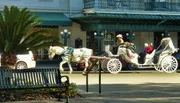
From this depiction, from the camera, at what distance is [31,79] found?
1115 cm

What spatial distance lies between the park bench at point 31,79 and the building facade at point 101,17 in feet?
57.4

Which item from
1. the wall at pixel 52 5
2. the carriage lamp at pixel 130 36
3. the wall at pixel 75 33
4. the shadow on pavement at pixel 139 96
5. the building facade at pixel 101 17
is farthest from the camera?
the wall at pixel 75 33

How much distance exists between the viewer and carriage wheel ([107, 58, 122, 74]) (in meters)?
22.1

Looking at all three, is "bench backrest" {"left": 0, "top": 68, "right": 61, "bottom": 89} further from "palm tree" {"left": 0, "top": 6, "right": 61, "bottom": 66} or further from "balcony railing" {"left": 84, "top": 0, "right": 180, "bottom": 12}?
"balcony railing" {"left": 84, "top": 0, "right": 180, "bottom": 12}

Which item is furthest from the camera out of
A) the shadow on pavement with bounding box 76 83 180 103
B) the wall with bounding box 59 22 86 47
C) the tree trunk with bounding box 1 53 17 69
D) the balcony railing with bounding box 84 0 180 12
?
the wall with bounding box 59 22 86 47

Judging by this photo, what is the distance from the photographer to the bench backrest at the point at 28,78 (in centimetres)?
1078

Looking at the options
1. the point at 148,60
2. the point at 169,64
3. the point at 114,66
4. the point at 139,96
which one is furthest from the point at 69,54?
the point at 139,96

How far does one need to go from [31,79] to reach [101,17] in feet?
59.1

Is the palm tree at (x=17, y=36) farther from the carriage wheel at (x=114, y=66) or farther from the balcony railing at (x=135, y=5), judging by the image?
the balcony railing at (x=135, y=5)

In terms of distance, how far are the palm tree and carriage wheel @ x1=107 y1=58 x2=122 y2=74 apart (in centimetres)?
947

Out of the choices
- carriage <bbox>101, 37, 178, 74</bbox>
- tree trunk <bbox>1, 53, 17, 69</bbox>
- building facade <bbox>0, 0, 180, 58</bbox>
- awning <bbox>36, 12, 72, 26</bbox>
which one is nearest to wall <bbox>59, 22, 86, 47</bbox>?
building facade <bbox>0, 0, 180, 58</bbox>

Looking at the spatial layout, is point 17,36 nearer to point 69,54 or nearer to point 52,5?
point 69,54

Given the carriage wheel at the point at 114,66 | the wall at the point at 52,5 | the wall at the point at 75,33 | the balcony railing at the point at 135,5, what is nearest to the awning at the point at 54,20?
the wall at the point at 52,5

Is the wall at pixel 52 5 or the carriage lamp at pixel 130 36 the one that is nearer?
the carriage lamp at pixel 130 36
